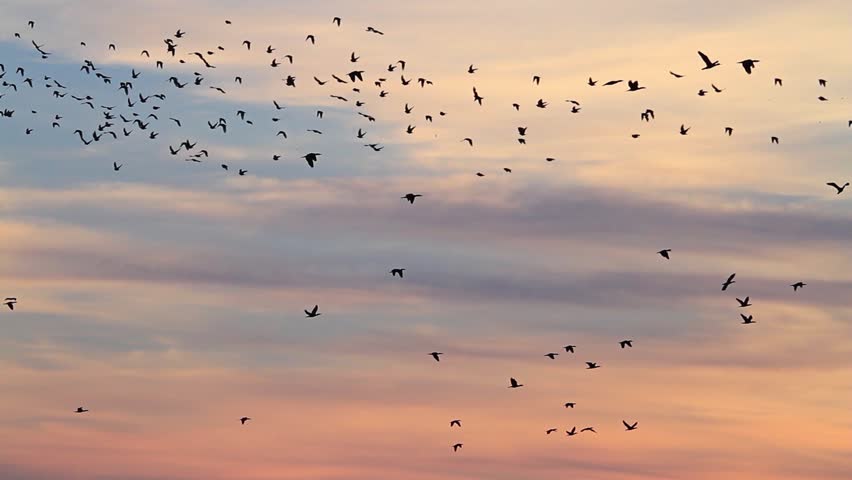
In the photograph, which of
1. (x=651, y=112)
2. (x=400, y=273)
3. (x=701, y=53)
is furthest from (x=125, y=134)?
(x=701, y=53)

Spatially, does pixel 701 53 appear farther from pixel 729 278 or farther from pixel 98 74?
pixel 98 74

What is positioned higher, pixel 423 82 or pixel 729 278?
pixel 423 82

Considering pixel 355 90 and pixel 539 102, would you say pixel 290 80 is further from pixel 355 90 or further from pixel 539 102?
pixel 539 102

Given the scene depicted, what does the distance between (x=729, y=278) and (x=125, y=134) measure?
136 ft

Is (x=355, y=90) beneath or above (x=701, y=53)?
above

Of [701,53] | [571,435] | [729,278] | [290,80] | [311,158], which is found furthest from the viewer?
[571,435]

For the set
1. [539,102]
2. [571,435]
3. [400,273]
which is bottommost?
[571,435]

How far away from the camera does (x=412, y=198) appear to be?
10781 cm

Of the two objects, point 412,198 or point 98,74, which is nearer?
point 412,198

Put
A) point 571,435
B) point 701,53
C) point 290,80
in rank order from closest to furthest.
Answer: point 701,53 < point 290,80 < point 571,435

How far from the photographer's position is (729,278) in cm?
10412

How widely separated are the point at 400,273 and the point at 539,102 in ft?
47.1

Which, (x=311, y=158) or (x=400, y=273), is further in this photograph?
(x=400, y=273)

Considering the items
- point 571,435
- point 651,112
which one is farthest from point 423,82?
point 571,435
